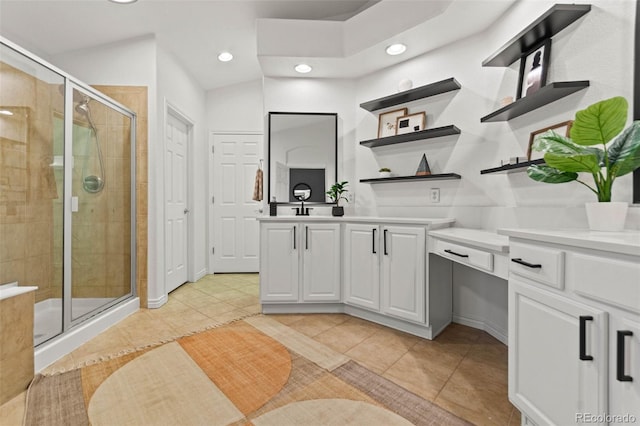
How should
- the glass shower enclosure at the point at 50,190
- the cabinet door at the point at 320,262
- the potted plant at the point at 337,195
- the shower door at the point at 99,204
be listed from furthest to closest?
the potted plant at the point at 337,195
the cabinet door at the point at 320,262
the shower door at the point at 99,204
the glass shower enclosure at the point at 50,190

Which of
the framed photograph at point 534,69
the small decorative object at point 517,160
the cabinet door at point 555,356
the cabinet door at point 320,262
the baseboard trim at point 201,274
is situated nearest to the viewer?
the cabinet door at point 555,356

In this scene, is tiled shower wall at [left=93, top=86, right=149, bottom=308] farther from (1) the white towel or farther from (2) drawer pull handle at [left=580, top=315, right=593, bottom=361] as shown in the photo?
(2) drawer pull handle at [left=580, top=315, right=593, bottom=361]

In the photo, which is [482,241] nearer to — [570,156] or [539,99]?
[570,156]

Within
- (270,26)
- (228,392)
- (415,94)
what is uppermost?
(270,26)

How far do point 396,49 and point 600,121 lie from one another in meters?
1.87

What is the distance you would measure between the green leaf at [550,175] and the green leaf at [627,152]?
5.5 inches

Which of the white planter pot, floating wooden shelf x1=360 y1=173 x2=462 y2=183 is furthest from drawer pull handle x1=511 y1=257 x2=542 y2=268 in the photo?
floating wooden shelf x1=360 y1=173 x2=462 y2=183

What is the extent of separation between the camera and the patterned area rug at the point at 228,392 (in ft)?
4.42

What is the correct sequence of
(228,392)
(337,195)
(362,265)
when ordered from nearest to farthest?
(228,392) → (362,265) → (337,195)

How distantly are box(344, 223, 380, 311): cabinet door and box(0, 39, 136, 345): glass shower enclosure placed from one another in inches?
83.0

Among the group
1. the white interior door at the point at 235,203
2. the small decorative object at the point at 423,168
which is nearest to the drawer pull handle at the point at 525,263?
the small decorative object at the point at 423,168

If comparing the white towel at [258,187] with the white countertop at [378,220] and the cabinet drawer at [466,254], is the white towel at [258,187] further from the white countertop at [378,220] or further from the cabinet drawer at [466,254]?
the cabinet drawer at [466,254]

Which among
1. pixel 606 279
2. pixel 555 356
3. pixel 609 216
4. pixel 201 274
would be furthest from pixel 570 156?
pixel 201 274

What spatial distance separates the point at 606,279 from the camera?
2.81 feet
